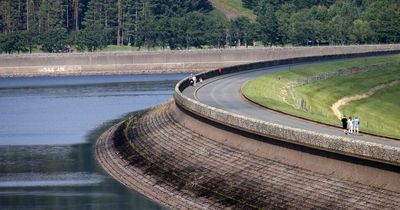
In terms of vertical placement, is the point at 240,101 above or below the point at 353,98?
above

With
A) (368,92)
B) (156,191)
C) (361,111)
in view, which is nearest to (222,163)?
(156,191)

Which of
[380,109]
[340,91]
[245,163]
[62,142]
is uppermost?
[245,163]

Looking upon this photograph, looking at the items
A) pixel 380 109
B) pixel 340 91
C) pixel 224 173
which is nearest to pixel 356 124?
pixel 224 173

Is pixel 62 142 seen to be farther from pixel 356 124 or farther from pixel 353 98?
pixel 356 124

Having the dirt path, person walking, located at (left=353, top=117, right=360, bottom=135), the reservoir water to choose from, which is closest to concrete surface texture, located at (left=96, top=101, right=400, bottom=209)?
the reservoir water

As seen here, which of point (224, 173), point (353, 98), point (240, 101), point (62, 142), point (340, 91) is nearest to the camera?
point (224, 173)

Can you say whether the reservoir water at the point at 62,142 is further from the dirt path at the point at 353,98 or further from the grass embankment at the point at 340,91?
the dirt path at the point at 353,98

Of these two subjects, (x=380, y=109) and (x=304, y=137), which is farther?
(x=380, y=109)
